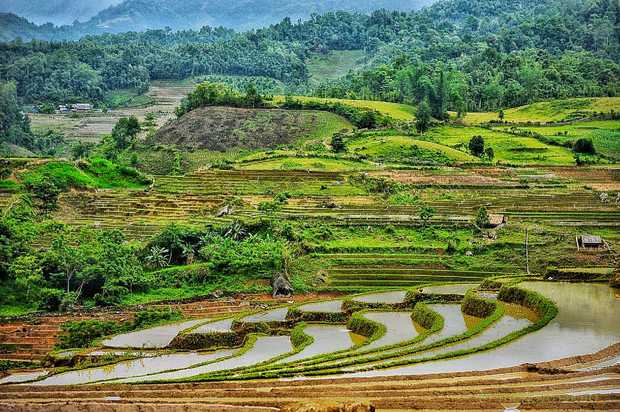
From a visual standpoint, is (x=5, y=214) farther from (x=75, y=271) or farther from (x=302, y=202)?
(x=302, y=202)

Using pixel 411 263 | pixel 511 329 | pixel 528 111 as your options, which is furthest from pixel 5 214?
pixel 528 111

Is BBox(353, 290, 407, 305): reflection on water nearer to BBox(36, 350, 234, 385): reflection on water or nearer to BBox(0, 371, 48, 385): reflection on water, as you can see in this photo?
BBox(36, 350, 234, 385): reflection on water

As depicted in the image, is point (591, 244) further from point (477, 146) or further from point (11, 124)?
point (11, 124)

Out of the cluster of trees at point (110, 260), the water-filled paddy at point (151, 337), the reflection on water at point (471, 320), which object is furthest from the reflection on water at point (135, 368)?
the cluster of trees at point (110, 260)

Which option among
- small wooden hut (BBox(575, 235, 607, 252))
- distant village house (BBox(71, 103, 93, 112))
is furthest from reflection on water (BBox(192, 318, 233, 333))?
distant village house (BBox(71, 103, 93, 112))

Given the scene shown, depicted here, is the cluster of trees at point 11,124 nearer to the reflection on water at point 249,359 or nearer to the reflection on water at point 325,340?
the reflection on water at point 325,340
